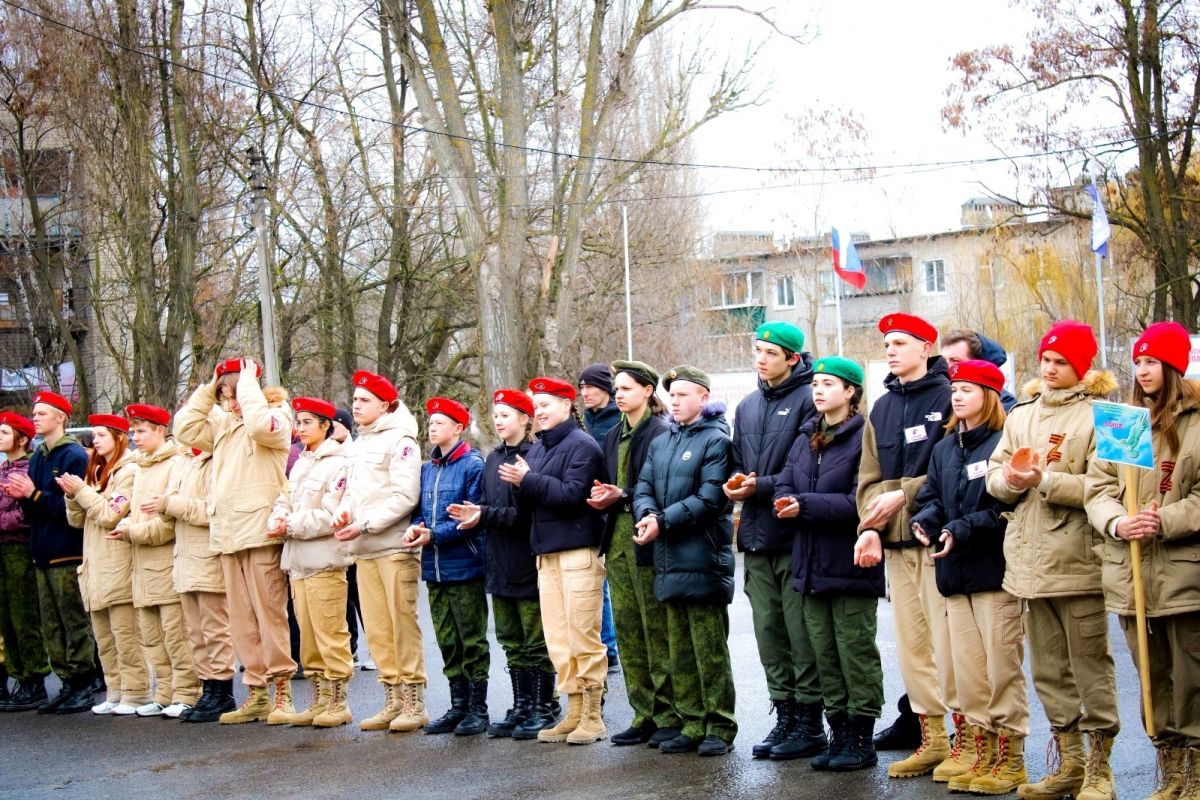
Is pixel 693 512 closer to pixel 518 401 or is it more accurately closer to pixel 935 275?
pixel 518 401

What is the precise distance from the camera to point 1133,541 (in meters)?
5.90

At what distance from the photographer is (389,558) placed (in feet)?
29.8

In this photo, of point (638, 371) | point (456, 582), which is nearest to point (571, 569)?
point (456, 582)

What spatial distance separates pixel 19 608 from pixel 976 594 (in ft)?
25.8

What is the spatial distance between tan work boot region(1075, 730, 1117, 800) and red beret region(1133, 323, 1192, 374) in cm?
167

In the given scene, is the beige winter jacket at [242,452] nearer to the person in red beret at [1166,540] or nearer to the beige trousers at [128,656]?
the beige trousers at [128,656]

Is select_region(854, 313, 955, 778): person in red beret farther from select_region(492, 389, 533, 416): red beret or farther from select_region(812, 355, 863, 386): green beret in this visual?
select_region(492, 389, 533, 416): red beret

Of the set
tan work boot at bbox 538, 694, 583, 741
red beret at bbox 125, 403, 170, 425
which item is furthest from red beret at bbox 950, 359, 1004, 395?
red beret at bbox 125, 403, 170, 425

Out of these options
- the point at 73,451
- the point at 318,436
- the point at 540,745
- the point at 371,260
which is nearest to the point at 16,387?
the point at 371,260

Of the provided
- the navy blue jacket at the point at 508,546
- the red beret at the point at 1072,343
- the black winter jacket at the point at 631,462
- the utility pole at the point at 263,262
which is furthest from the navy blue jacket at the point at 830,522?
the utility pole at the point at 263,262

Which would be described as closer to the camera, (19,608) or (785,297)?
(19,608)

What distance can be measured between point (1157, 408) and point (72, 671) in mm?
8366

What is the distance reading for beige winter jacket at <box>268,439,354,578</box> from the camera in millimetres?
9250

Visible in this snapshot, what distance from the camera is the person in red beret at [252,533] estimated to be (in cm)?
957
